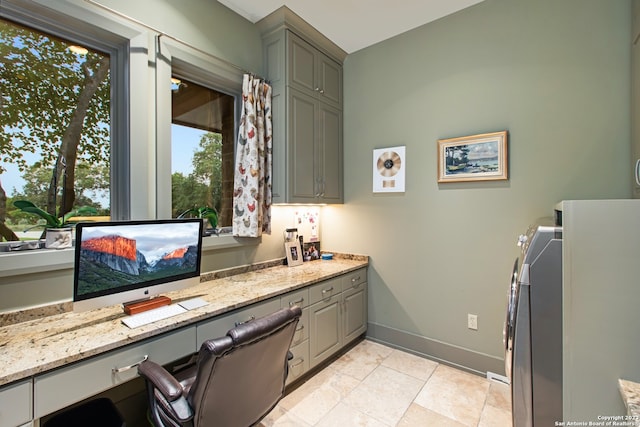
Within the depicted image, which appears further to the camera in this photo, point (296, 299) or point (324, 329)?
point (324, 329)

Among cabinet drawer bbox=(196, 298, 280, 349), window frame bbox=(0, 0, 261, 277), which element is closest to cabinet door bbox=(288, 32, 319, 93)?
window frame bbox=(0, 0, 261, 277)

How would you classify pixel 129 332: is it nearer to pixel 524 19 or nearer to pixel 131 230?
pixel 131 230

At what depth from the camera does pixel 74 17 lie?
1640mm

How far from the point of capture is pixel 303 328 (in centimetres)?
225

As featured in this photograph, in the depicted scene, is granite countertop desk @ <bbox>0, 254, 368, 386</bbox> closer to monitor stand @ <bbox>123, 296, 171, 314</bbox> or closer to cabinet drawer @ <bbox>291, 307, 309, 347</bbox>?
monitor stand @ <bbox>123, 296, 171, 314</bbox>

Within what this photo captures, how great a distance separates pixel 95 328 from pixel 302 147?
6.46 ft

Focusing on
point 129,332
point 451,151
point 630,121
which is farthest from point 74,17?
point 630,121

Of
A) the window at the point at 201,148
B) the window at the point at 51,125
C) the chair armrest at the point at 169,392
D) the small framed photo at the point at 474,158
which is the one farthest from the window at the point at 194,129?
the small framed photo at the point at 474,158

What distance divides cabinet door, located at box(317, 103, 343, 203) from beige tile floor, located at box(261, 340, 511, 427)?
1.60 m

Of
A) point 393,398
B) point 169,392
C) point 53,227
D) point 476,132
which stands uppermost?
point 476,132

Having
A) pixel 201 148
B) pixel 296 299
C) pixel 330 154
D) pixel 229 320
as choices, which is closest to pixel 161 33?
pixel 201 148

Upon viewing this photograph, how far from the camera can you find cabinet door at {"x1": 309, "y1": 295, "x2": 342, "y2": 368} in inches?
92.0

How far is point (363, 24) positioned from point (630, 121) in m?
2.10

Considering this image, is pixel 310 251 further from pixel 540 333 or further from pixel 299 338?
pixel 540 333
